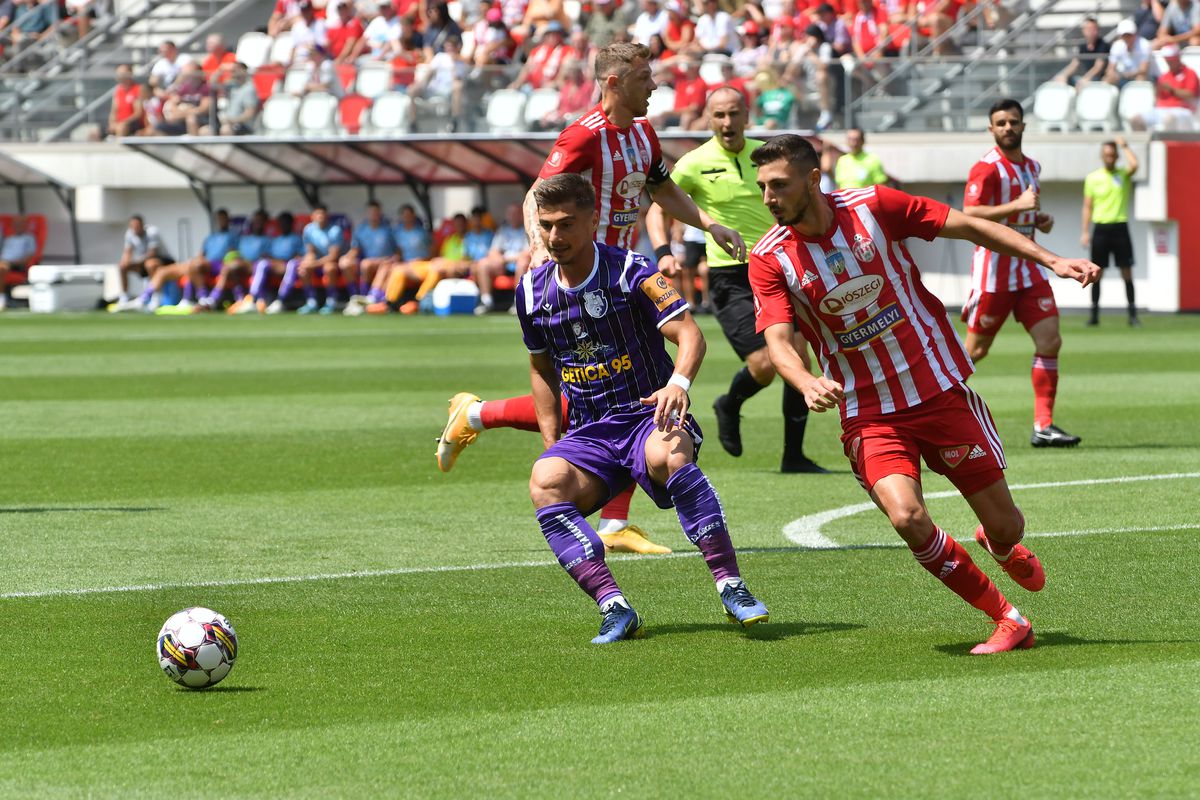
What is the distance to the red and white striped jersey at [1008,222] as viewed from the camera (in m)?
12.0

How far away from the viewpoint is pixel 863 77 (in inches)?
1084

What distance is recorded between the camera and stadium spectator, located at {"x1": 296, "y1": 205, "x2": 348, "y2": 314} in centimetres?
3158

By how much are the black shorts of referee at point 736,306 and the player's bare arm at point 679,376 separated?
4370 mm

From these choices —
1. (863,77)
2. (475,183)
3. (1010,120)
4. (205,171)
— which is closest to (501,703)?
(1010,120)

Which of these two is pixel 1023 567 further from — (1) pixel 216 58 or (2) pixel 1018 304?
(1) pixel 216 58

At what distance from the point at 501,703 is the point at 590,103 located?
23.9m

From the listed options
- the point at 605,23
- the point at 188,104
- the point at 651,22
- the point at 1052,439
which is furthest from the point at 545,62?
the point at 1052,439

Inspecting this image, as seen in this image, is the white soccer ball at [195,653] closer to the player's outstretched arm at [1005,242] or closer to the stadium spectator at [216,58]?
the player's outstretched arm at [1005,242]

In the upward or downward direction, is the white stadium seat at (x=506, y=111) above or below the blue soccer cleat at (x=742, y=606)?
below

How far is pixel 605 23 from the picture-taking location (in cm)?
3075

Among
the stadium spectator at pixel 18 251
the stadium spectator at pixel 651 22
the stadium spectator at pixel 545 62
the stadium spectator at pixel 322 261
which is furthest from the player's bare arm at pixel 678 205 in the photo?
the stadium spectator at pixel 18 251

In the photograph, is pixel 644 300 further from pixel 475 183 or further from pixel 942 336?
pixel 475 183

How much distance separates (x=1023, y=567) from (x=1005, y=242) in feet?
3.79

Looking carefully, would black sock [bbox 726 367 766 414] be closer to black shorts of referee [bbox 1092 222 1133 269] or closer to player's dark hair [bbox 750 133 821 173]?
player's dark hair [bbox 750 133 821 173]
